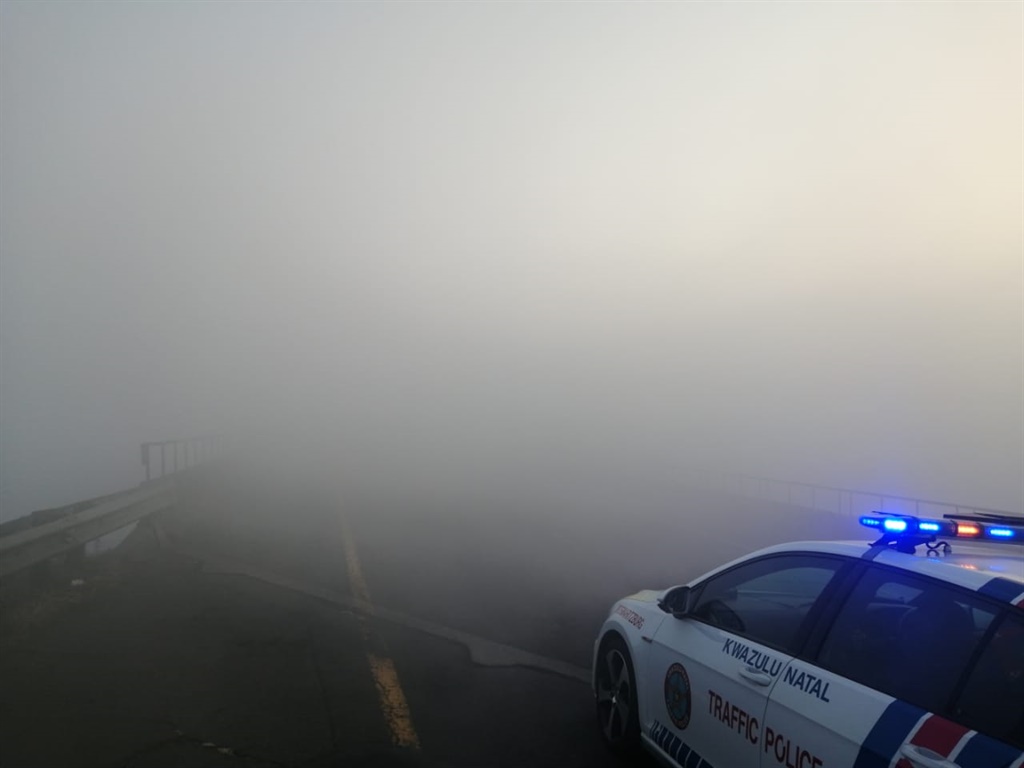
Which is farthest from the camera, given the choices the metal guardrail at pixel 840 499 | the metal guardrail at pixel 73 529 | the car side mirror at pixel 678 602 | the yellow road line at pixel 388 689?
the metal guardrail at pixel 840 499

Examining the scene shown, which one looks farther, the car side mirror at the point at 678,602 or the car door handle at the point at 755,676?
the car side mirror at the point at 678,602

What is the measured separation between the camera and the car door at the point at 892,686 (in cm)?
277

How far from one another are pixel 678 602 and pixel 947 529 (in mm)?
1655

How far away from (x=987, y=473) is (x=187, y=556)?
148ft

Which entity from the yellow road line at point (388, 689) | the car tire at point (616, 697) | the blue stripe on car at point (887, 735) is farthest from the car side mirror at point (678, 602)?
the yellow road line at point (388, 689)

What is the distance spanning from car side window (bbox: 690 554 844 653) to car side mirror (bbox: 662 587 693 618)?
0.06 metres

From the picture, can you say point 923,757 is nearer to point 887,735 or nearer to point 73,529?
point 887,735

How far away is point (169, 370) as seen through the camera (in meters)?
82.2

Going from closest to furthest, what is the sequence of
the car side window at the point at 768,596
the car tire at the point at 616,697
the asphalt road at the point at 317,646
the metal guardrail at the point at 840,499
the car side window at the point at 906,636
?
the car side window at the point at 906,636 → the car side window at the point at 768,596 → the car tire at the point at 616,697 → the asphalt road at the point at 317,646 → the metal guardrail at the point at 840,499

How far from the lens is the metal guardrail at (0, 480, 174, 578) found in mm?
7629

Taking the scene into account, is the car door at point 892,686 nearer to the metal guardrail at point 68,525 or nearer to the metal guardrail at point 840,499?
the metal guardrail at point 68,525

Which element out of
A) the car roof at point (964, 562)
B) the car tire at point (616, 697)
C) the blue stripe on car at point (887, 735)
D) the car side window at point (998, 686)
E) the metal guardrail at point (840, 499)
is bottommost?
the metal guardrail at point (840, 499)

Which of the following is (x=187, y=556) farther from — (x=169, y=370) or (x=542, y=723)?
(x=169, y=370)

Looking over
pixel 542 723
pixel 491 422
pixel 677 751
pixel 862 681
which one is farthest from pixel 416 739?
pixel 491 422
